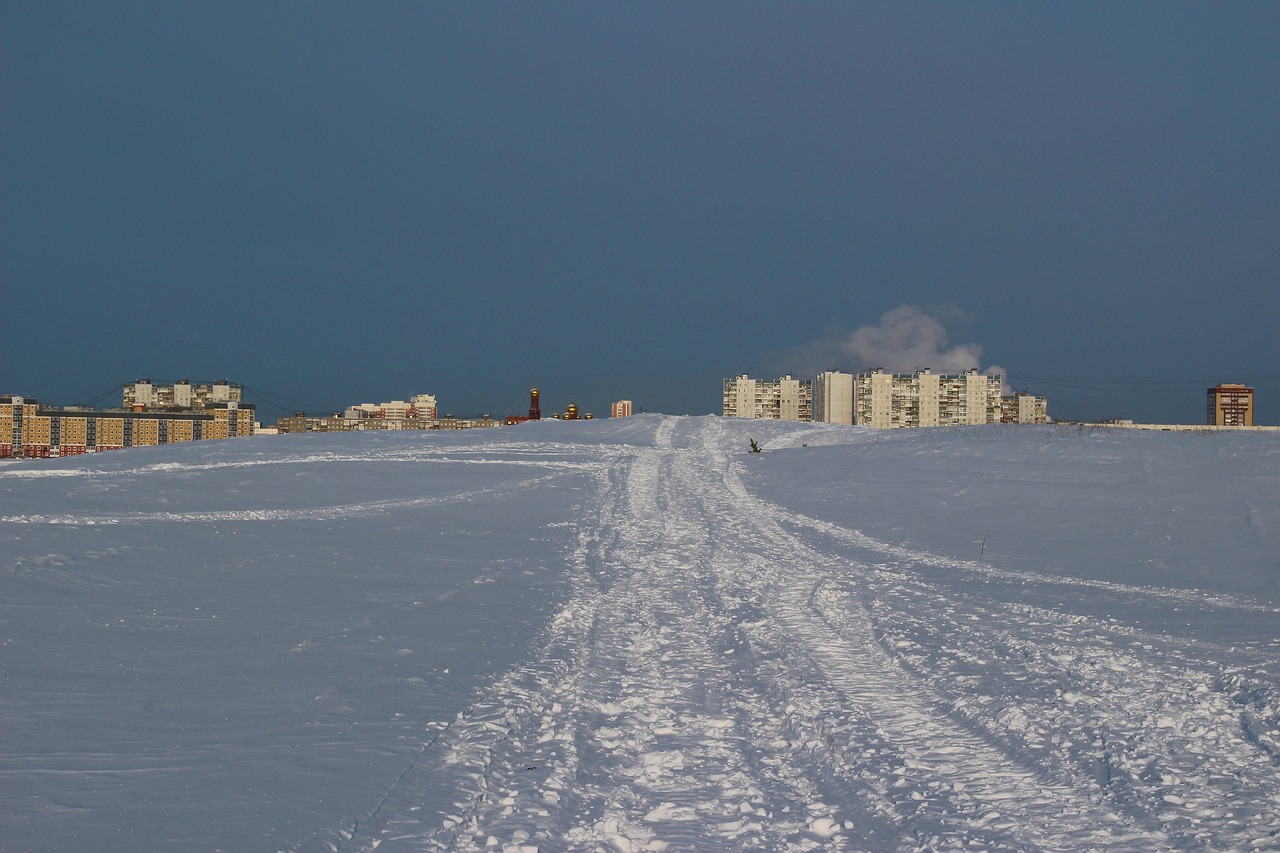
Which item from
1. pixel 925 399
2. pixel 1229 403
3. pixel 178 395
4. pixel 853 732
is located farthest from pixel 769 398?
pixel 853 732

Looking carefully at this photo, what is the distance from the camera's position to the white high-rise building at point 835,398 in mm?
113312

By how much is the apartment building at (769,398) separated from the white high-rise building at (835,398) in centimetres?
243

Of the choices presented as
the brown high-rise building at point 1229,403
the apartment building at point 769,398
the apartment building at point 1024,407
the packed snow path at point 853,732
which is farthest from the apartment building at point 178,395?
the packed snow path at point 853,732

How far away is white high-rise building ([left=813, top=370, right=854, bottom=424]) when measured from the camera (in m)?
113

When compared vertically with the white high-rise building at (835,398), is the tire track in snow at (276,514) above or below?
below

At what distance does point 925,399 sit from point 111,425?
399 ft

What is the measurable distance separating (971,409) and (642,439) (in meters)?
77.7

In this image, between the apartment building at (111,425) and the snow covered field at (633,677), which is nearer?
the snow covered field at (633,677)

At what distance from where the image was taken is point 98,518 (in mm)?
14406

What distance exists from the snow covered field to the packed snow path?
28 mm

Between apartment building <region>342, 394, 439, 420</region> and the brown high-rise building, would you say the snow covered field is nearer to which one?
the brown high-rise building

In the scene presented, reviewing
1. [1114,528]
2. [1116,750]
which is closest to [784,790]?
[1116,750]

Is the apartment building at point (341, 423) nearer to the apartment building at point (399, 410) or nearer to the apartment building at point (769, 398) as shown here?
the apartment building at point (399, 410)

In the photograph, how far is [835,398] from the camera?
115 meters
